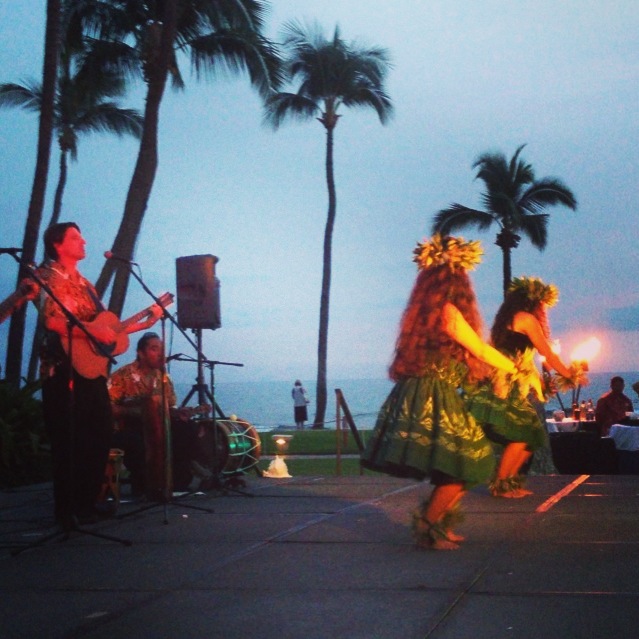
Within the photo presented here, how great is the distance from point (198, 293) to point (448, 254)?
218 inches

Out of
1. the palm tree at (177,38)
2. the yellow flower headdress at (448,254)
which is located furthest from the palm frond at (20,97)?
the yellow flower headdress at (448,254)

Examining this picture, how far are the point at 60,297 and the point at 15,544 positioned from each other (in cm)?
152

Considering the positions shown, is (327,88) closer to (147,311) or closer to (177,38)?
(177,38)

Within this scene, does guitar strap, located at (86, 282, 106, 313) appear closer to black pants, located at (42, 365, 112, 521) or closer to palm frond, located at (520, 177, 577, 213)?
black pants, located at (42, 365, 112, 521)

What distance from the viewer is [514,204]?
41625 mm

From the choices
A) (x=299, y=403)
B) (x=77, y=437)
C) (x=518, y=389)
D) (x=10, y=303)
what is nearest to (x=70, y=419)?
(x=77, y=437)

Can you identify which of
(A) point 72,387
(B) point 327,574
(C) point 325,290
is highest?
(C) point 325,290

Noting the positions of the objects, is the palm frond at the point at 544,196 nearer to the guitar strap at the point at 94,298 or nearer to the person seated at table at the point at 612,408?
the person seated at table at the point at 612,408

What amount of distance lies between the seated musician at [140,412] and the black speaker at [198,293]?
203 cm

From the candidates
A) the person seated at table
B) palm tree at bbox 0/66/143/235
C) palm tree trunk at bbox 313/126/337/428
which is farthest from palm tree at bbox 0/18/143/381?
the person seated at table

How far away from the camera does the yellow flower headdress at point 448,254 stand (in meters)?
6.30

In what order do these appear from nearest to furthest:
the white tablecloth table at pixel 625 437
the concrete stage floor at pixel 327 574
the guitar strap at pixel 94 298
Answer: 1. the concrete stage floor at pixel 327 574
2. the guitar strap at pixel 94 298
3. the white tablecloth table at pixel 625 437

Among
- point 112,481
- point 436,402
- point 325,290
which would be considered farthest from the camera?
point 325,290

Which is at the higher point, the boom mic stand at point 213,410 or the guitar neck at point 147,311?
the guitar neck at point 147,311
